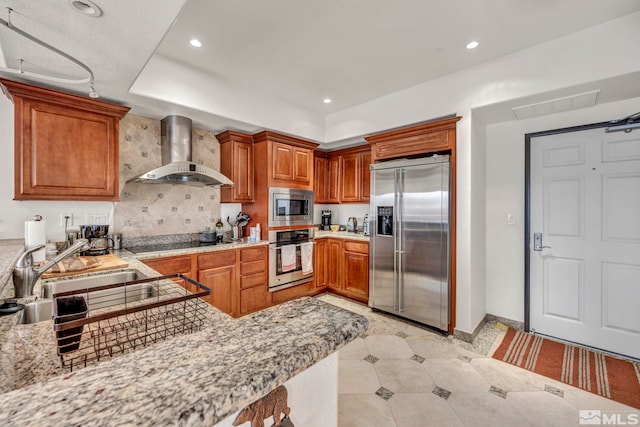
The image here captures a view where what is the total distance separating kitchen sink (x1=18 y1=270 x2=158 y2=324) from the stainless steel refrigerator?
2.46 m

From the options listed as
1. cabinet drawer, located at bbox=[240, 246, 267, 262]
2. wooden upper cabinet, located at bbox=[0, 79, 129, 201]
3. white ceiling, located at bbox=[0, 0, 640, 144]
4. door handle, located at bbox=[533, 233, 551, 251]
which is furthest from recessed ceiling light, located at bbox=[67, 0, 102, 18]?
door handle, located at bbox=[533, 233, 551, 251]

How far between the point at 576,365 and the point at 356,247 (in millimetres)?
2385

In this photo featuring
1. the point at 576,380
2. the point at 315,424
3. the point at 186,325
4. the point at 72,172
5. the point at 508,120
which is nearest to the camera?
the point at 315,424

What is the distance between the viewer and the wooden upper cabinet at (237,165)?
11.3 feet

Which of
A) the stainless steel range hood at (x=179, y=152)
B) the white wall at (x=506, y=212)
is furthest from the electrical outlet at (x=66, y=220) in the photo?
the white wall at (x=506, y=212)

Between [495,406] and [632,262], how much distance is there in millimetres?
1853

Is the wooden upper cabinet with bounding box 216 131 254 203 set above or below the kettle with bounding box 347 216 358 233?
above

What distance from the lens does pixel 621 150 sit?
2.41 m

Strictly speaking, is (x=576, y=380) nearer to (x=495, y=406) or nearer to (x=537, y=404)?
(x=537, y=404)

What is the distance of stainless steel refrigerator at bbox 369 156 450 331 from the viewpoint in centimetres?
283

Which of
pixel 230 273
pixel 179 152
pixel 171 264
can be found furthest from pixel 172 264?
pixel 179 152

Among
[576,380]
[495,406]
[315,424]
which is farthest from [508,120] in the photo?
[315,424]

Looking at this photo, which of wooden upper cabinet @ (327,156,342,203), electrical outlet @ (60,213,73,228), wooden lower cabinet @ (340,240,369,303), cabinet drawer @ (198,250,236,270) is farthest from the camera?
wooden upper cabinet @ (327,156,342,203)

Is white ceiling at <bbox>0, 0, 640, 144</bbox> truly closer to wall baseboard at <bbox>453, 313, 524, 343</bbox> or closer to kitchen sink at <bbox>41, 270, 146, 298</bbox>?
kitchen sink at <bbox>41, 270, 146, 298</bbox>
